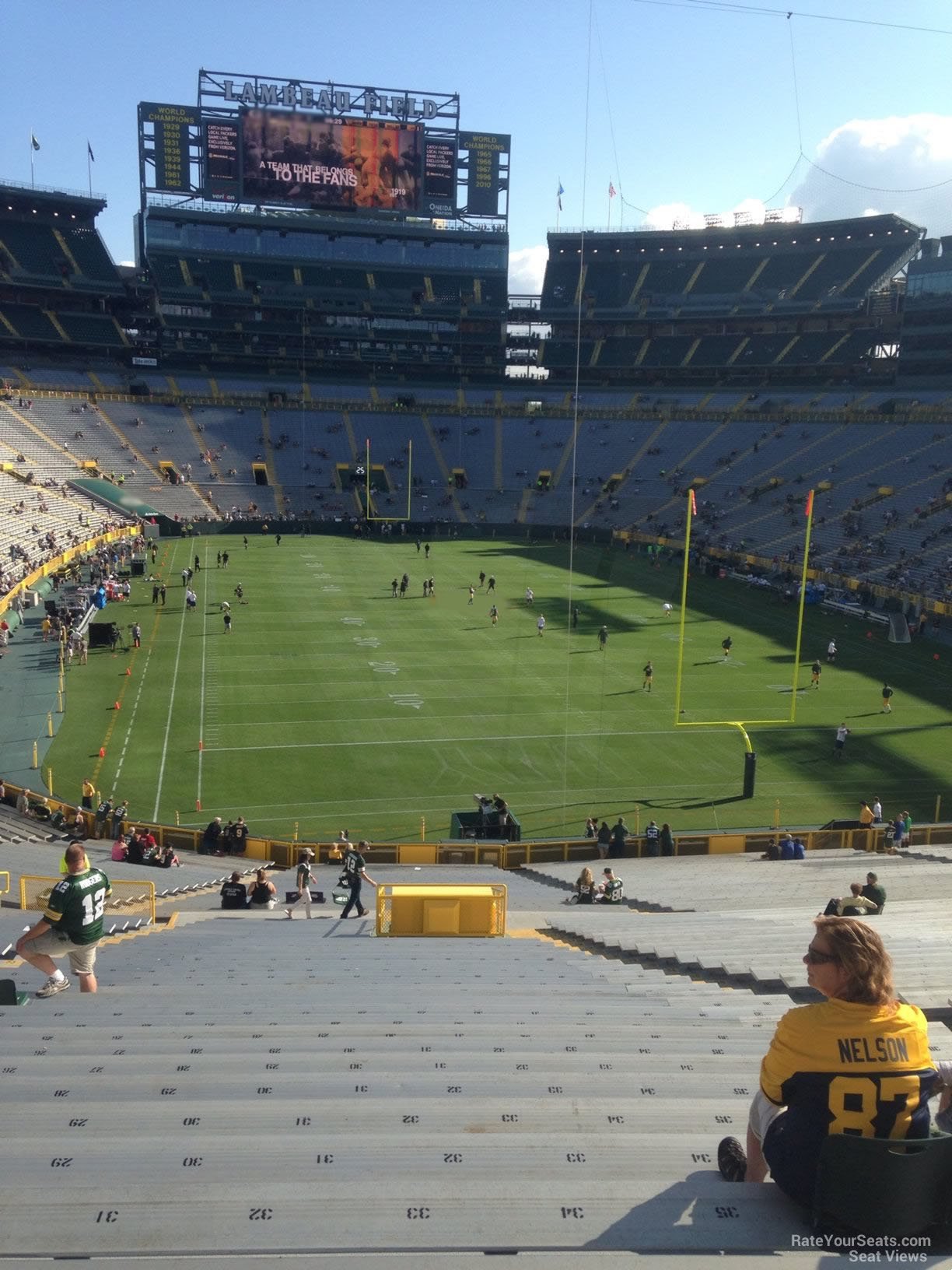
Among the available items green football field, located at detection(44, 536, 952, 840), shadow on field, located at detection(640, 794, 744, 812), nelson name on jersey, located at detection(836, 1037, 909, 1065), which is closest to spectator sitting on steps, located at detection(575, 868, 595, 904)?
green football field, located at detection(44, 536, 952, 840)

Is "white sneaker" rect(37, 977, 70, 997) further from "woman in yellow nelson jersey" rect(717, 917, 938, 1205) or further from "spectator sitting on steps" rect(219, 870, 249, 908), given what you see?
"spectator sitting on steps" rect(219, 870, 249, 908)

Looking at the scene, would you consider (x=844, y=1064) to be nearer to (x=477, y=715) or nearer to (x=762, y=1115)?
(x=762, y=1115)

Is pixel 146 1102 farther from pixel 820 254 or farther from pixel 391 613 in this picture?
pixel 820 254

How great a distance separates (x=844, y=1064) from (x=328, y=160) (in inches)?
3136

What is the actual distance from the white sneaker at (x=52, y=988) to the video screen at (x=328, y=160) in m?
75.0

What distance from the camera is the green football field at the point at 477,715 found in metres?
21.9

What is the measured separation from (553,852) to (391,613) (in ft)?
70.3

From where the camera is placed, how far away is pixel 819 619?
41688 mm

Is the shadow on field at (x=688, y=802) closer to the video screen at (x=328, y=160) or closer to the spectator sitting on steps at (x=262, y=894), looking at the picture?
the spectator sitting on steps at (x=262, y=894)

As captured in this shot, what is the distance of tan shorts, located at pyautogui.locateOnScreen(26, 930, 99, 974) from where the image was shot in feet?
23.4

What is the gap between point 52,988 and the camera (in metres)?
7.24

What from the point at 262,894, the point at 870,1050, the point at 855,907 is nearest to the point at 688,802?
the point at 262,894

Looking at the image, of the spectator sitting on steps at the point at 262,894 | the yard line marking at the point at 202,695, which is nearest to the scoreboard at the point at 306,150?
the yard line marking at the point at 202,695

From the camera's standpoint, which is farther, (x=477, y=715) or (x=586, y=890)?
(x=477, y=715)
